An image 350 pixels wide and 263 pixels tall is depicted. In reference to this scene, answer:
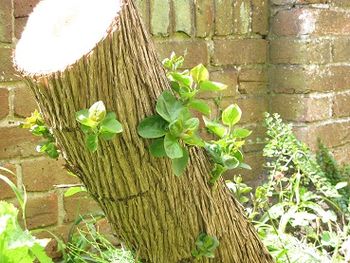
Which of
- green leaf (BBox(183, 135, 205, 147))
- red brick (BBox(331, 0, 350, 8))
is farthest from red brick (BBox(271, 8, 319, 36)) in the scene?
green leaf (BBox(183, 135, 205, 147))

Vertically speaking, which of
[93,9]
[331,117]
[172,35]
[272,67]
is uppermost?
[93,9]

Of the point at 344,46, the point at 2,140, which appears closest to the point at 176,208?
the point at 2,140

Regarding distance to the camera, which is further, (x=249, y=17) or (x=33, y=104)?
(x=249, y=17)

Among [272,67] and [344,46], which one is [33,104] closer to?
[272,67]

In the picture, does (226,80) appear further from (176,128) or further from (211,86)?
(176,128)

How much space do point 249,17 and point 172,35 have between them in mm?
347

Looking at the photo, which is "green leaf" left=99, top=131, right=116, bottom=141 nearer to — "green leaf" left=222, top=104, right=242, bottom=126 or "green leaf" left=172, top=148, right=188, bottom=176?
"green leaf" left=172, top=148, right=188, bottom=176

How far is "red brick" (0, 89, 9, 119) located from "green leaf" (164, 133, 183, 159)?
748 millimetres

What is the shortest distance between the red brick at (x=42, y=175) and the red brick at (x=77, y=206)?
54 mm

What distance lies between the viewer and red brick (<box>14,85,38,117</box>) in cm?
162

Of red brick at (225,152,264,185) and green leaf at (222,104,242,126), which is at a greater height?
green leaf at (222,104,242,126)

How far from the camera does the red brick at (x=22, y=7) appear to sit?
1.60 metres

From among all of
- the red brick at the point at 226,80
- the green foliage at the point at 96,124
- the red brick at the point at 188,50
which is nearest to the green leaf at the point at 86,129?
the green foliage at the point at 96,124

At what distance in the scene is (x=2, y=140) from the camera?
1593mm
